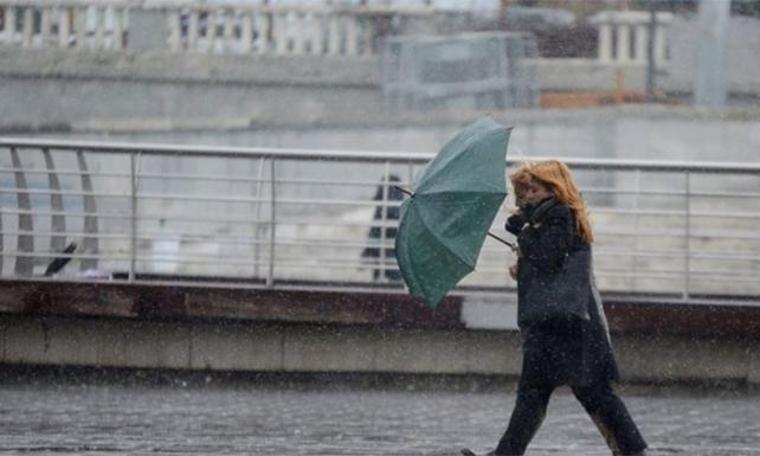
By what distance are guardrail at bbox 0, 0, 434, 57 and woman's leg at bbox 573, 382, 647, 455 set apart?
1237 inches

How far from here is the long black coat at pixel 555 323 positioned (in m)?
11.9

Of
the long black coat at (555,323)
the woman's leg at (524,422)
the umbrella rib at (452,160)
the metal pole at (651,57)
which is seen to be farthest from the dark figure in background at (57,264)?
the metal pole at (651,57)

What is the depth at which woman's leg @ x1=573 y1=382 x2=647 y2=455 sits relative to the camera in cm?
1209

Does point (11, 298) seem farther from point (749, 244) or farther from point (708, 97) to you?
point (708, 97)

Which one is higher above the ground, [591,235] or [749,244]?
[591,235]

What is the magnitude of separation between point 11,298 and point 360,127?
22.3 m

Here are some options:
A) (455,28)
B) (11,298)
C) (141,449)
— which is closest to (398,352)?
(11,298)

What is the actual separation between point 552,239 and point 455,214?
1.79ft

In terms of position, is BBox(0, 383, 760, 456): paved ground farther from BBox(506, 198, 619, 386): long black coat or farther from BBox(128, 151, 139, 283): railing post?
BBox(506, 198, 619, 386): long black coat

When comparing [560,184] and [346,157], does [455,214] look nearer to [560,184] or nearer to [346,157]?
[560,184]

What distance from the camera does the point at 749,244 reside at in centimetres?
3228

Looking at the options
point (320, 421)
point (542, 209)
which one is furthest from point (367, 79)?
point (542, 209)

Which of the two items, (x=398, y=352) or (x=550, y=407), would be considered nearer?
(x=550, y=407)

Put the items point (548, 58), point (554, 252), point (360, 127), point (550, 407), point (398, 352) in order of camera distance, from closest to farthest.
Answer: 1. point (554, 252)
2. point (550, 407)
3. point (398, 352)
4. point (360, 127)
5. point (548, 58)
